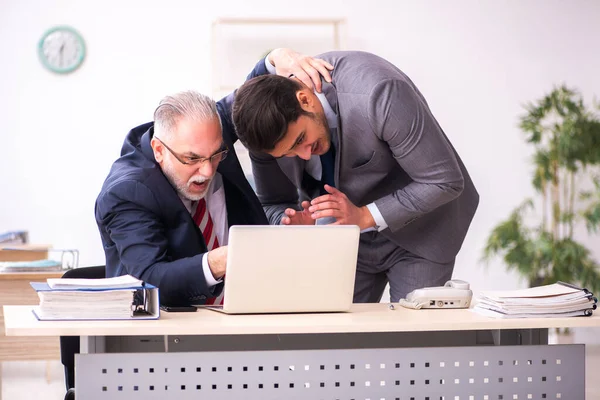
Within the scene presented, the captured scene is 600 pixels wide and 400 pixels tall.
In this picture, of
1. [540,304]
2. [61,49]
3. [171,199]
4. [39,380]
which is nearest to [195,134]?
[171,199]

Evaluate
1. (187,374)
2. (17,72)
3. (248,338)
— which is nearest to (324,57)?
(248,338)

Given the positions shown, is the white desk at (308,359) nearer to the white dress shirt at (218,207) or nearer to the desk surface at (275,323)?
the desk surface at (275,323)

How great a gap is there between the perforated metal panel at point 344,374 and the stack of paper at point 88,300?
0.33 feet

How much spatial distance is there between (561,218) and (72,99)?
351 centimetres

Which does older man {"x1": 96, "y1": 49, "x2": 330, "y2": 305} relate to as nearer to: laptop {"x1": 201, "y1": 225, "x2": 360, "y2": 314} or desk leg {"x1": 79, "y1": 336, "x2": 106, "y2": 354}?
laptop {"x1": 201, "y1": 225, "x2": 360, "y2": 314}

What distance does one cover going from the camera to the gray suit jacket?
7.41 ft

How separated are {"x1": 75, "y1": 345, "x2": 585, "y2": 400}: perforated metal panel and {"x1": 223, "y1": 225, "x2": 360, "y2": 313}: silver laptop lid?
0.46ft

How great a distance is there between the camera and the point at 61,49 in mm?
5848

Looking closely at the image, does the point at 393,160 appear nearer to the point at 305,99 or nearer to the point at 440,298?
the point at 305,99

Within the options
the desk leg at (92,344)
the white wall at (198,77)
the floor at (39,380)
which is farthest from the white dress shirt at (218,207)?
the white wall at (198,77)

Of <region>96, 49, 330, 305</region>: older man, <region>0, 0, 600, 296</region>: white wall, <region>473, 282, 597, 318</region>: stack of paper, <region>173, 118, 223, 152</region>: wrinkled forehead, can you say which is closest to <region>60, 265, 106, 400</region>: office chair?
<region>96, 49, 330, 305</region>: older man

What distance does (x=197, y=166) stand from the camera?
2.25 meters

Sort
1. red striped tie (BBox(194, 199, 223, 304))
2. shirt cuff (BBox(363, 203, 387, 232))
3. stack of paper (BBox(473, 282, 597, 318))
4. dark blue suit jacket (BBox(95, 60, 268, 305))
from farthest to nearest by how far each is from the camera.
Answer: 1. red striped tie (BBox(194, 199, 223, 304))
2. shirt cuff (BBox(363, 203, 387, 232))
3. dark blue suit jacket (BBox(95, 60, 268, 305))
4. stack of paper (BBox(473, 282, 597, 318))

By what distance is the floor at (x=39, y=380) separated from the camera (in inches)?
163
